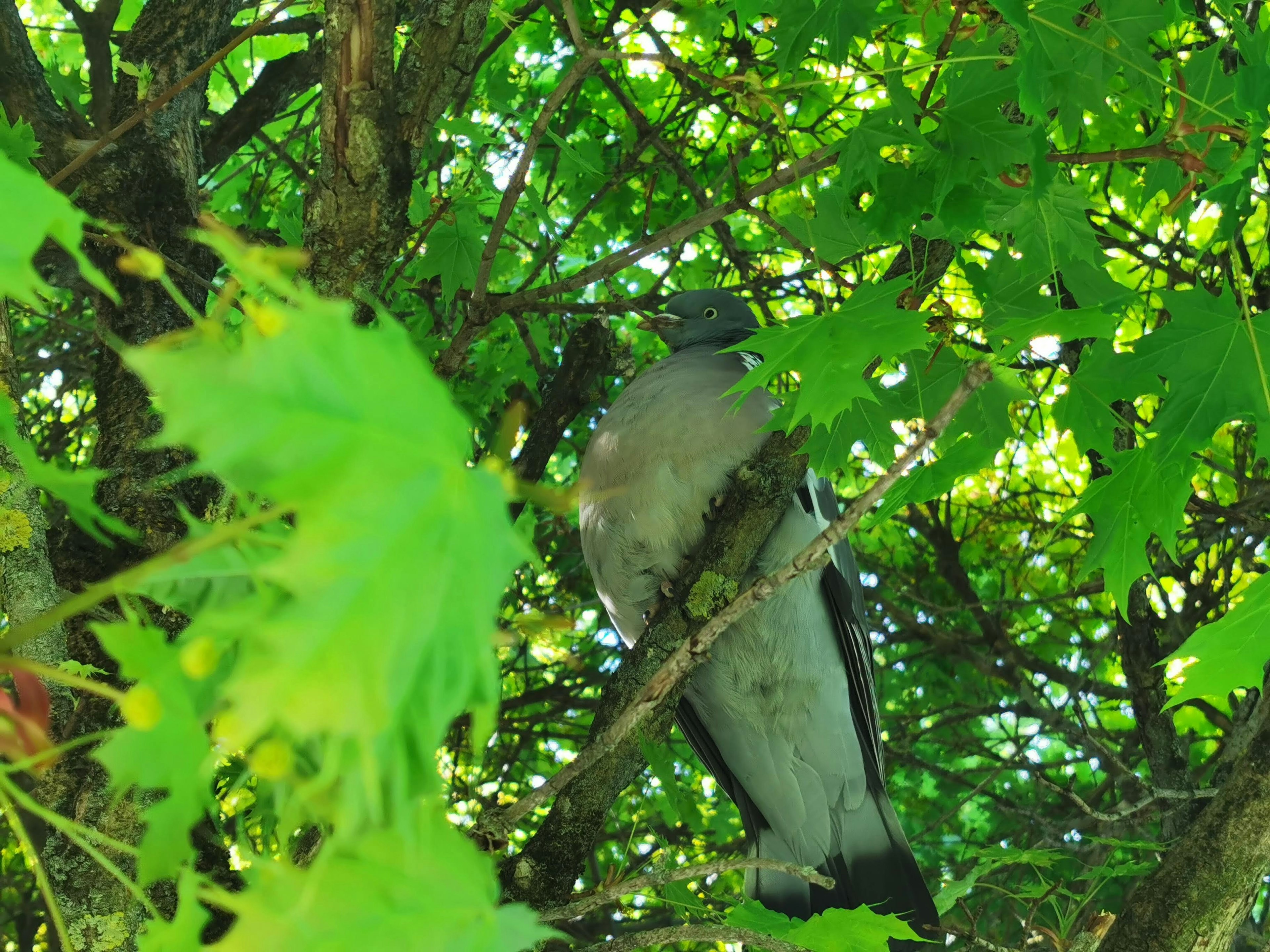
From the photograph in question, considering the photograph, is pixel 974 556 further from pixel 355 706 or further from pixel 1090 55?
pixel 355 706

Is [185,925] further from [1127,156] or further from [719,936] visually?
[1127,156]

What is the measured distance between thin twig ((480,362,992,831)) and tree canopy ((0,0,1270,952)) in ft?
0.04

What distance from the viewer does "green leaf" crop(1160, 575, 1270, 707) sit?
54.4 inches

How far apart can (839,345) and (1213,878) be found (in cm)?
128

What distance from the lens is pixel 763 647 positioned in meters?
2.94

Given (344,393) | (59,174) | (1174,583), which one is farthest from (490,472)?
(1174,583)

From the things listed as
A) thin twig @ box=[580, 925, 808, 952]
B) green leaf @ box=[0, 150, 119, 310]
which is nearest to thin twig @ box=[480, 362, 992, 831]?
thin twig @ box=[580, 925, 808, 952]

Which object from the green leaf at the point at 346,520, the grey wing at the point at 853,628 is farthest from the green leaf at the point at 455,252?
the green leaf at the point at 346,520

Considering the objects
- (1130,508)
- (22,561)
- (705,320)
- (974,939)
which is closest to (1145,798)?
(974,939)

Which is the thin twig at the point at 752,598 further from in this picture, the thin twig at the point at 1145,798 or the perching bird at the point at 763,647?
the perching bird at the point at 763,647

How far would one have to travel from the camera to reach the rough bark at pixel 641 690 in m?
1.95

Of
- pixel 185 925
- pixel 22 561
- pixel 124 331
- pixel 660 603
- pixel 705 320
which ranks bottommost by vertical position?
pixel 185 925

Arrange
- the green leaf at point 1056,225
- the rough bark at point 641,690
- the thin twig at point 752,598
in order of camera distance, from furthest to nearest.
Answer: the rough bark at point 641,690, the green leaf at point 1056,225, the thin twig at point 752,598

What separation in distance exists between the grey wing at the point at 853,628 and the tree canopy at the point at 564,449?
1.27ft
